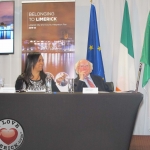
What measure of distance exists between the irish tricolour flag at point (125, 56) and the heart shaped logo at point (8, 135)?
237 cm

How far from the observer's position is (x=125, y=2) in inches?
153

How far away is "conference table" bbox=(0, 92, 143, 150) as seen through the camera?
1.70 meters

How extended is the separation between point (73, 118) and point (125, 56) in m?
2.35

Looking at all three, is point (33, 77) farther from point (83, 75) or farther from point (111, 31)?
point (111, 31)

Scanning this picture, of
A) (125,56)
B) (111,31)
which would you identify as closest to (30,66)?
(125,56)

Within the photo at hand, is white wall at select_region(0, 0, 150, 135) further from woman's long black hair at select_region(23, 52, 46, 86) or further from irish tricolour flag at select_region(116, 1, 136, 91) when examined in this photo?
woman's long black hair at select_region(23, 52, 46, 86)

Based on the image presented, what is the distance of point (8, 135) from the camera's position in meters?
1.72

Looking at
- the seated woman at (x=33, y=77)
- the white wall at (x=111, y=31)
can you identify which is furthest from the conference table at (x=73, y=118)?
the white wall at (x=111, y=31)

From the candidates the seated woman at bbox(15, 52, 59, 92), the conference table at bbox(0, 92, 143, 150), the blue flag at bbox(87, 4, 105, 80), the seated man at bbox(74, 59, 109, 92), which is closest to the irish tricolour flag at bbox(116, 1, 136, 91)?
the blue flag at bbox(87, 4, 105, 80)

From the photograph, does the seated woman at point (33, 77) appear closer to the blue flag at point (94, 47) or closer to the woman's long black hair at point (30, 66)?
the woman's long black hair at point (30, 66)

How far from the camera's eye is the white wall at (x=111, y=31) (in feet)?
13.2

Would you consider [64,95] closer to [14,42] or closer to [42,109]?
[42,109]

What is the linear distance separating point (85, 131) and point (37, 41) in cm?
267

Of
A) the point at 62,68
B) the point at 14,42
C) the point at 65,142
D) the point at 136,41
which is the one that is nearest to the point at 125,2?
the point at 136,41
